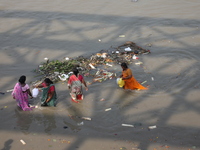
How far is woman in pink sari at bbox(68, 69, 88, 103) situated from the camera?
20.9 ft

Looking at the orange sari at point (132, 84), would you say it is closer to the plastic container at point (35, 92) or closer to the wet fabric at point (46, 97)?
the wet fabric at point (46, 97)

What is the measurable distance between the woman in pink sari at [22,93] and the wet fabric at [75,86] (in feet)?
3.17

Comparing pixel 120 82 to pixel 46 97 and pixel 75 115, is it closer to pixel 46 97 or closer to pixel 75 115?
pixel 75 115

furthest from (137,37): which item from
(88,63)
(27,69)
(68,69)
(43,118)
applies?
(43,118)

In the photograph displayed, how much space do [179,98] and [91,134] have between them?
8.25 ft

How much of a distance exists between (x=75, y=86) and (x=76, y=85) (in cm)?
4

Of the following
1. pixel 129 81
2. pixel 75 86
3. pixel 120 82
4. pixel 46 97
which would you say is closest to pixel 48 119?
pixel 46 97

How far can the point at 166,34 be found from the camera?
1023 cm

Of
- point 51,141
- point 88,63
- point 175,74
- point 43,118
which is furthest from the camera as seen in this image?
point 88,63

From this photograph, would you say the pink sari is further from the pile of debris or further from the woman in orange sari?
the woman in orange sari

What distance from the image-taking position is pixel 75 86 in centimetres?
645

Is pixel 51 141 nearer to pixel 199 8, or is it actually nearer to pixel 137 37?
pixel 137 37

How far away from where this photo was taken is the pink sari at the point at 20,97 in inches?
241

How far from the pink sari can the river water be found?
16 cm
